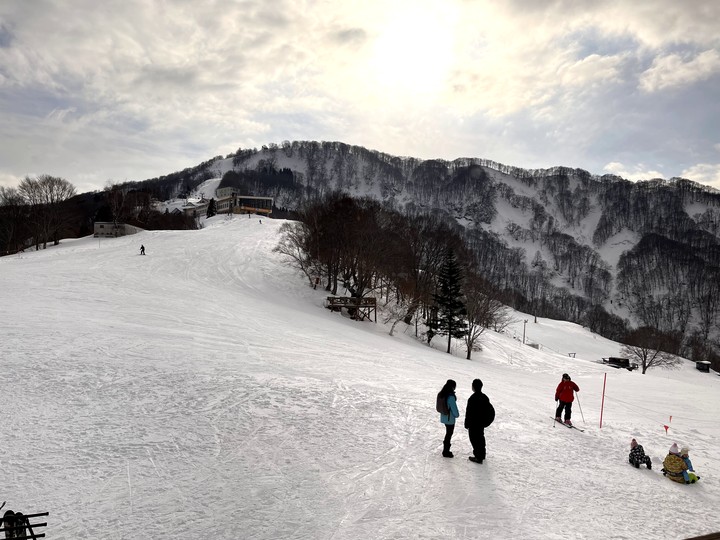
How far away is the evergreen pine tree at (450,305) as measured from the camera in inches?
1435

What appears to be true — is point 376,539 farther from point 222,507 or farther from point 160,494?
point 160,494

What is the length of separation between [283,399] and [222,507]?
478 centimetres

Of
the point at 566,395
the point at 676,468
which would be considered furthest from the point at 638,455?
the point at 566,395

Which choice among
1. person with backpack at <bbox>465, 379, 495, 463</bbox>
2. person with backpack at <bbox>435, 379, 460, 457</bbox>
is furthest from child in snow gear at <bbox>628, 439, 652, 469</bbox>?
person with backpack at <bbox>435, 379, 460, 457</bbox>

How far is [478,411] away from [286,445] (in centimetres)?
428

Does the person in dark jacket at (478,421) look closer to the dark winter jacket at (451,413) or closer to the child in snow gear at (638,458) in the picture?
the dark winter jacket at (451,413)

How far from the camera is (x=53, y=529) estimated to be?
6.02 metres

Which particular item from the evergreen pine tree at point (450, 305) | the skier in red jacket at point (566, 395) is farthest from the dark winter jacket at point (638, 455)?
the evergreen pine tree at point (450, 305)

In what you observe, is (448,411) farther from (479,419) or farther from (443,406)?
(479,419)

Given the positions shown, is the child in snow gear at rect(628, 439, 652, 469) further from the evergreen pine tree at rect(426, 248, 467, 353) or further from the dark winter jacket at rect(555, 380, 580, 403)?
the evergreen pine tree at rect(426, 248, 467, 353)

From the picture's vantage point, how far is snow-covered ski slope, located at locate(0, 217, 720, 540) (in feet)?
21.9

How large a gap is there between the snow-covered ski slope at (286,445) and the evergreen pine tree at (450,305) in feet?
54.6

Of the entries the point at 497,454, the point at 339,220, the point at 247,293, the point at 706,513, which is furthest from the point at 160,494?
the point at 339,220

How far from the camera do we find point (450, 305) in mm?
36688
